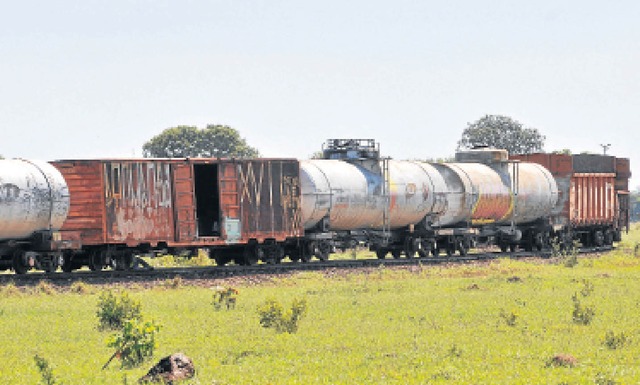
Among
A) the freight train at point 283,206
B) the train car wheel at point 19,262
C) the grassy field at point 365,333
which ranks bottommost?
the grassy field at point 365,333

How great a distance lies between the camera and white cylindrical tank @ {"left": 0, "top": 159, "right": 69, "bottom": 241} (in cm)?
2911

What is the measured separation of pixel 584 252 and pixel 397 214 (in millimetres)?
13183

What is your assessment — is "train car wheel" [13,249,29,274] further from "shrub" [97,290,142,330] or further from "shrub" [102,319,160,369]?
"shrub" [102,319,160,369]

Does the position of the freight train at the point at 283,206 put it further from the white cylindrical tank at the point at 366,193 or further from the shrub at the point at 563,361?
the shrub at the point at 563,361

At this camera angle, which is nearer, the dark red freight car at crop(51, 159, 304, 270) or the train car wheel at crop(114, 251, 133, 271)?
the dark red freight car at crop(51, 159, 304, 270)

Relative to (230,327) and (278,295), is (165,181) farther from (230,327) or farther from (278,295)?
(230,327)

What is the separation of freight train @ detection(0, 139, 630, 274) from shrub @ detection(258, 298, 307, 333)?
10701 millimetres

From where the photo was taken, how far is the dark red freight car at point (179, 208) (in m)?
32.0

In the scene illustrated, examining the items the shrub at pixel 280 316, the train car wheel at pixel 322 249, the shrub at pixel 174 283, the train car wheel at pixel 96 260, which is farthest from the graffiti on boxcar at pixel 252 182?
the shrub at pixel 280 316

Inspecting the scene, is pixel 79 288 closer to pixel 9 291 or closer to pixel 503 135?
pixel 9 291

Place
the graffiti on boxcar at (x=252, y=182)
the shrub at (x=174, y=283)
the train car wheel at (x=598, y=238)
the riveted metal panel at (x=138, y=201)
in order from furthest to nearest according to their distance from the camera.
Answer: the train car wheel at (x=598, y=238) → the graffiti on boxcar at (x=252, y=182) → the riveted metal panel at (x=138, y=201) → the shrub at (x=174, y=283)

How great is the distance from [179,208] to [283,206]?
4040 millimetres

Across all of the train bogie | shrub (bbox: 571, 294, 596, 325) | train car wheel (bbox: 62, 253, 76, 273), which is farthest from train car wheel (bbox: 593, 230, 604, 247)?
shrub (bbox: 571, 294, 596, 325)

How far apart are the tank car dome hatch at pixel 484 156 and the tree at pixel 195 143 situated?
257 feet
